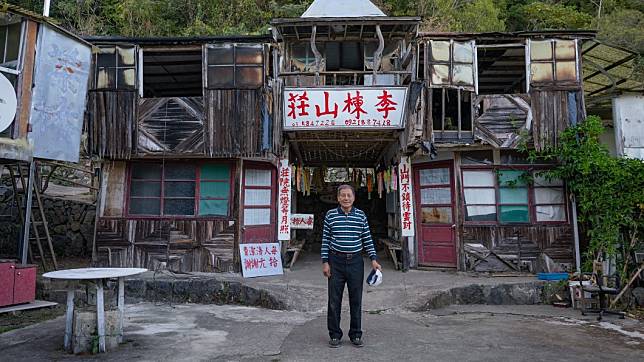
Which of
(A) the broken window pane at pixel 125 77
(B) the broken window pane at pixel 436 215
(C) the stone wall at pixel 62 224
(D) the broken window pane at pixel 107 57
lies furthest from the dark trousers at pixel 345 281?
(C) the stone wall at pixel 62 224

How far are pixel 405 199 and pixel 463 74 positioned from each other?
11.1 feet

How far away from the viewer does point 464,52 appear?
1032cm

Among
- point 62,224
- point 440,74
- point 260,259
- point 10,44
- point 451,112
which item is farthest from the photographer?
point 62,224

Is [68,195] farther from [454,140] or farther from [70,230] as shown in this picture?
[454,140]

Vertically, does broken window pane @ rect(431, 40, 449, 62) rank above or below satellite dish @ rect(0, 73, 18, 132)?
above

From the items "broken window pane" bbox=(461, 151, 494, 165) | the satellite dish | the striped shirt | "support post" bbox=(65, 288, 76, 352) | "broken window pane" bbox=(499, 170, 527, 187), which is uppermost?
the satellite dish

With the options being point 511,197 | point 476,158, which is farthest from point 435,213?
point 511,197

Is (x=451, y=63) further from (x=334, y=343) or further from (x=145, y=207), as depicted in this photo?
(x=145, y=207)

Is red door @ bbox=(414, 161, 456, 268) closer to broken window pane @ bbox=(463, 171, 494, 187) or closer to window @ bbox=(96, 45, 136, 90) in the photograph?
broken window pane @ bbox=(463, 171, 494, 187)

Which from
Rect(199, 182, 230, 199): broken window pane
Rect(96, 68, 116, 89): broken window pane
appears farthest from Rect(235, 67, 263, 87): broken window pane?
Rect(96, 68, 116, 89): broken window pane

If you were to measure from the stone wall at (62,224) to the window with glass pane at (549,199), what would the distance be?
13223 millimetres

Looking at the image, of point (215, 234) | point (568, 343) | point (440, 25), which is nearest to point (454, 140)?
point (568, 343)

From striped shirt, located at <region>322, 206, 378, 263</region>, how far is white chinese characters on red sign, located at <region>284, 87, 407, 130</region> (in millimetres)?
5015

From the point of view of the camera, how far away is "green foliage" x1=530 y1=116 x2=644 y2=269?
8695mm
